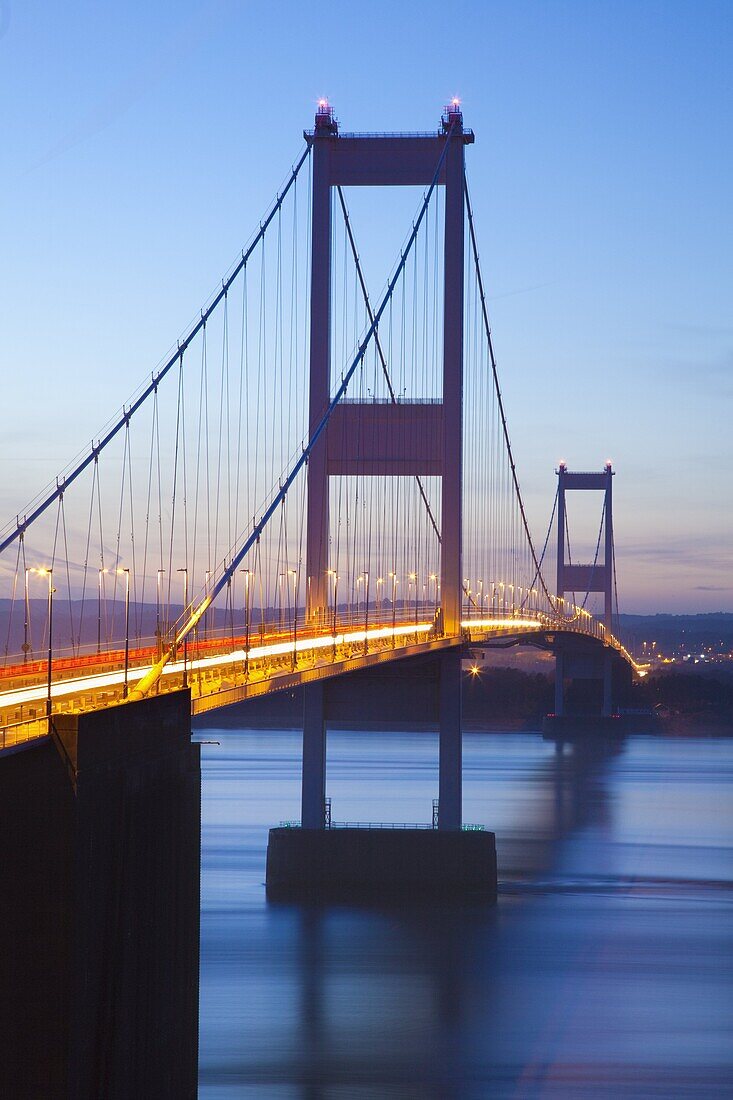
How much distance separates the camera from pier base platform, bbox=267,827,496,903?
2944 centimetres

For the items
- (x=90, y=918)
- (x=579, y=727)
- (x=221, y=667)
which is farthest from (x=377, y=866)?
(x=579, y=727)

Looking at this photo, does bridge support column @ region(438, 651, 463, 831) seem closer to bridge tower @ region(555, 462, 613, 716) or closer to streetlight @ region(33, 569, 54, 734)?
streetlight @ region(33, 569, 54, 734)

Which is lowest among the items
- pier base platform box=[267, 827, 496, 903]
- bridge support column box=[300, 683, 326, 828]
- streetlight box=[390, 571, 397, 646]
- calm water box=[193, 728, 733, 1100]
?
calm water box=[193, 728, 733, 1100]

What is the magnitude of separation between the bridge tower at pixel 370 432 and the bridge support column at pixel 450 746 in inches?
0.7

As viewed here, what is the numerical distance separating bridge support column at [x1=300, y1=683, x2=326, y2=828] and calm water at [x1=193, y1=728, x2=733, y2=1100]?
5.89 ft

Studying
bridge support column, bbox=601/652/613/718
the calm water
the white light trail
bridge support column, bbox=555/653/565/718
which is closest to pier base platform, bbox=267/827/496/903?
the calm water

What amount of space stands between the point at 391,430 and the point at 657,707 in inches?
3389

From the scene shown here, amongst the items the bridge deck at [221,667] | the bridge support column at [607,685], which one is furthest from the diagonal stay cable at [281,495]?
the bridge support column at [607,685]

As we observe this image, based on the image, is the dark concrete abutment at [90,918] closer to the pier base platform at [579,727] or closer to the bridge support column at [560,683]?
the bridge support column at [560,683]

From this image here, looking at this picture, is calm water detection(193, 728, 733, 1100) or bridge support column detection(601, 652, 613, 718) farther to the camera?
bridge support column detection(601, 652, 613, 718)

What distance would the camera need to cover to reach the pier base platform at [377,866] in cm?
2944

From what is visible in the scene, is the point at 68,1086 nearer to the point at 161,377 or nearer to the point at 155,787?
the point at 155,787

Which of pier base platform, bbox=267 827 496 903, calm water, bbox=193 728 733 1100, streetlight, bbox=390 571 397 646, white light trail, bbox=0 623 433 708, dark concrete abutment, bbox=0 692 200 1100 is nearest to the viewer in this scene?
dark concrete abutment, bbox=0 692 200 1100

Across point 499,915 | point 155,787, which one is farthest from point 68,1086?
point 499,915
